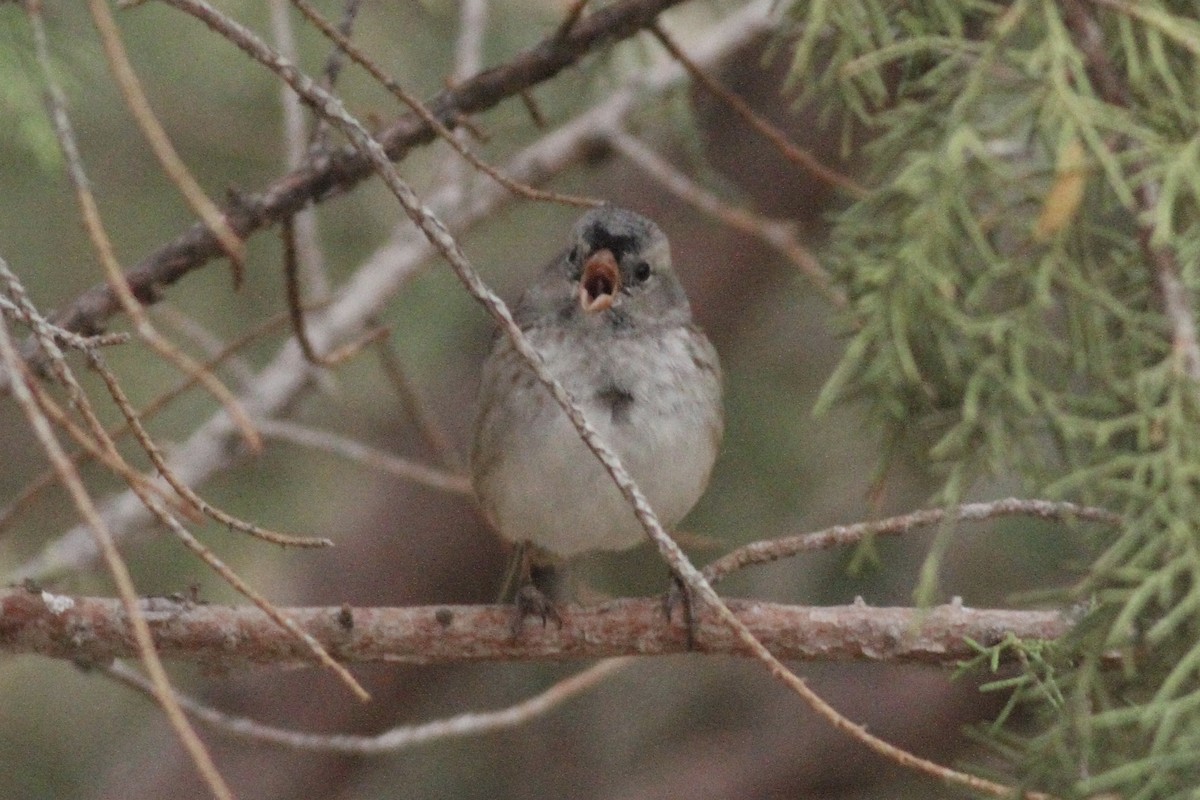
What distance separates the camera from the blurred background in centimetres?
510

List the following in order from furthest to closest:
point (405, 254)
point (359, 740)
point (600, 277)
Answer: point (405, 254)
point (600, 277)
point (359, 740)

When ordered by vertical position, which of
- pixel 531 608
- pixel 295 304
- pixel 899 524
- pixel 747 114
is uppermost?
pixel 295 304

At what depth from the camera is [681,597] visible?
302cm

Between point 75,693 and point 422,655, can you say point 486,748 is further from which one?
point 422,655

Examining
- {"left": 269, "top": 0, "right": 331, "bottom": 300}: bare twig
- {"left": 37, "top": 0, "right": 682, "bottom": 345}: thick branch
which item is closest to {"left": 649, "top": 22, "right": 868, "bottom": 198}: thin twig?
{"left": 37, "top": 0, "right": 682, "bottom": 345}: thick branch

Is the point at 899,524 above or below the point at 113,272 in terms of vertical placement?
below

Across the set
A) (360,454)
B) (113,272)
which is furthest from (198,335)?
(113,272)

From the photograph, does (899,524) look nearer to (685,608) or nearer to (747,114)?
(685,608)

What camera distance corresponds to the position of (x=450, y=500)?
5496mm

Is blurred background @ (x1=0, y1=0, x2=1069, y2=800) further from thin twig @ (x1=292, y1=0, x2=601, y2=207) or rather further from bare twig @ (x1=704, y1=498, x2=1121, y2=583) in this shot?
thin twig @ (x1=292, y1=0, x2=601, y2=207)

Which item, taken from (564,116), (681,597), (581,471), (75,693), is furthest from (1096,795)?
(75,693)

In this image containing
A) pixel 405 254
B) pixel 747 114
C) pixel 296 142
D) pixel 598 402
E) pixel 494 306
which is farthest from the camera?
pixel 405 254

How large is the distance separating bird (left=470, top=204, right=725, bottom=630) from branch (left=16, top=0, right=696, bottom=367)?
0.71 metres

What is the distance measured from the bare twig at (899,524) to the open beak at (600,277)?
1.10 meters
